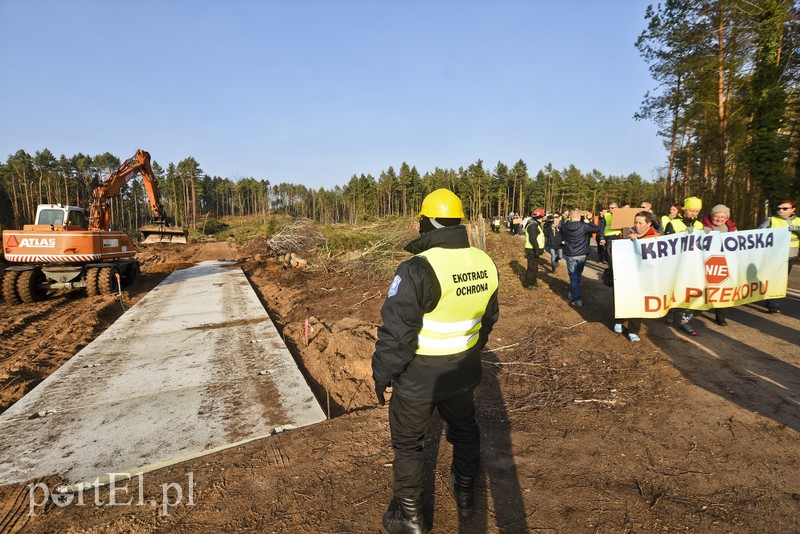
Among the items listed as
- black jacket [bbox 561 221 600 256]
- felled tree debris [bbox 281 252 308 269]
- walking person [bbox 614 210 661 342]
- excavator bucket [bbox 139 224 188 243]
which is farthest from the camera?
excavator bucket [bbox 139 224 188 243]

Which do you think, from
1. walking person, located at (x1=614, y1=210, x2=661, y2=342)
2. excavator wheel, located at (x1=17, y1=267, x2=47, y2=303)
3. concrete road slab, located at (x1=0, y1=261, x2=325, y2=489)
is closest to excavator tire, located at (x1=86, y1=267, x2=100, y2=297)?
excavator wheel, located at (x1=17, y1=267, x2=47, y2=303)

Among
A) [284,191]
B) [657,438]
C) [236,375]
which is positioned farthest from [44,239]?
[284,191]

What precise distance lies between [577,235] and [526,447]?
5568 mm

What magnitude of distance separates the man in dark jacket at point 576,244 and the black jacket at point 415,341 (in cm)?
607

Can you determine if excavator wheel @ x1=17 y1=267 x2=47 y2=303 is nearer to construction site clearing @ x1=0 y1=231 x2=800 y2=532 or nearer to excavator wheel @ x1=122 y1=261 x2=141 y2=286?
excavator wheel @ x1=122 y1=261 x2=141 y2=286

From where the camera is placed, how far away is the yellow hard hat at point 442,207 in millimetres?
2432

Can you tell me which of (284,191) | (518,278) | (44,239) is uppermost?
(284,191)

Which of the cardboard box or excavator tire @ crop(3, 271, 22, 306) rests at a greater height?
the cardboard box

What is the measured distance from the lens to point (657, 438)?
129 inches

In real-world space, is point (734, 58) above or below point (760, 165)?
above

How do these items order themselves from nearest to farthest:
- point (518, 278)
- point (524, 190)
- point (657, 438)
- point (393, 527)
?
point (393, 527), point (657, 438), point (518, 278), point (524, 190)

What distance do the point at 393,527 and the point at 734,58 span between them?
22169 mm

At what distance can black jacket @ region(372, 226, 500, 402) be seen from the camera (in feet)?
7.30

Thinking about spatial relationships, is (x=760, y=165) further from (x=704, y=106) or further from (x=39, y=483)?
(x=39, y=483)
